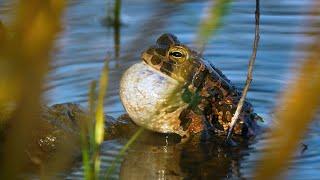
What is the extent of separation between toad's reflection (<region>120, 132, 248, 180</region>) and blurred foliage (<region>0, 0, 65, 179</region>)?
10.00ft

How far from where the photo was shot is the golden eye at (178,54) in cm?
504

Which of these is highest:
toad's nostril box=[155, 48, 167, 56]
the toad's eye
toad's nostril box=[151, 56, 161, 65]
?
toad's nostril box=[155, 48, 167, 56]

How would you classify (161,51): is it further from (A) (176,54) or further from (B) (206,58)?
(B) (206,58)

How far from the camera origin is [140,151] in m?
4.93

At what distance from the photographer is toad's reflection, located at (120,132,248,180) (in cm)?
445

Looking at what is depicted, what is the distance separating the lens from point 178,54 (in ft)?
16.6

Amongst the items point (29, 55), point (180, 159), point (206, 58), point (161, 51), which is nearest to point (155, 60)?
point (161, 51)

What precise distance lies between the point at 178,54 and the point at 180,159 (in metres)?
0.63

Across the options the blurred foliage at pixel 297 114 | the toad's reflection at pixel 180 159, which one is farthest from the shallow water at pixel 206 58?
the blurred foliage at pixel 297 114

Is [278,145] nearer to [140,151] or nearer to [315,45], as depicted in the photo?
[315,45]

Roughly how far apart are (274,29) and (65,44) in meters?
1.67

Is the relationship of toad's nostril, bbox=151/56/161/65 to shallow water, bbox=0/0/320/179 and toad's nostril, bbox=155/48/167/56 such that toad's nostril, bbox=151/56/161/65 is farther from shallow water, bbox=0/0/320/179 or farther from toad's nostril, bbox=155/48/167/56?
shallow water, bbox=0/0/320/179

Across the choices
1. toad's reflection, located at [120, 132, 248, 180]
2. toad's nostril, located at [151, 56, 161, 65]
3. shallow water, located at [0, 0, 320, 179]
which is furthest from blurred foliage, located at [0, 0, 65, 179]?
toad's nostril, located at [151, 56, 161, 65]

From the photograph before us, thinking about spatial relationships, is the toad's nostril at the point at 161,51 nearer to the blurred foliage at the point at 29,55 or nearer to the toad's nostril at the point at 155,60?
the toad's nostril at the point at 155,60
